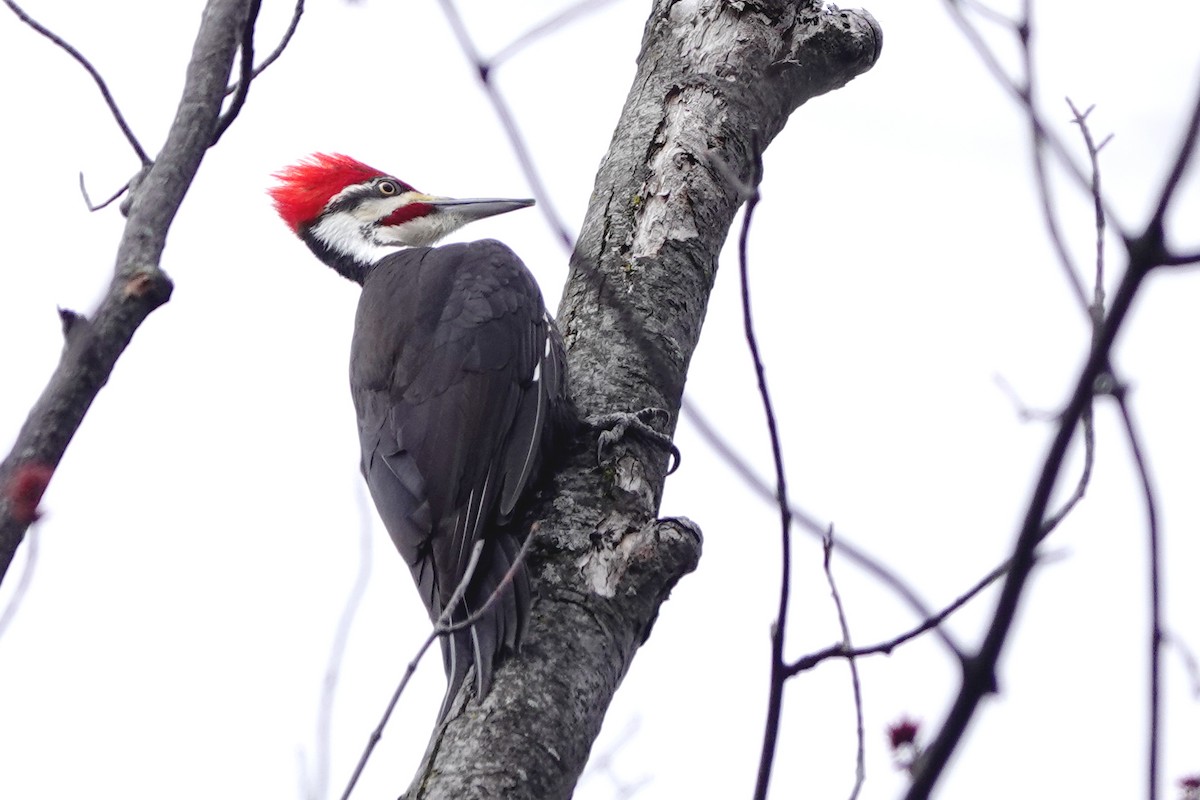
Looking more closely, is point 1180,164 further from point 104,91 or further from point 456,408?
point 456,408

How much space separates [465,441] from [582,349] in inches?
14.2

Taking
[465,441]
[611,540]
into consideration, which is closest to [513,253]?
[465,441]

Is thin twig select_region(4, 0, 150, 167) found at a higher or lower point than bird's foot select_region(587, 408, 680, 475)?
lower

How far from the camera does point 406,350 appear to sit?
3.46 metres

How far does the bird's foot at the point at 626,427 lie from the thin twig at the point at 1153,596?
1.80 metres

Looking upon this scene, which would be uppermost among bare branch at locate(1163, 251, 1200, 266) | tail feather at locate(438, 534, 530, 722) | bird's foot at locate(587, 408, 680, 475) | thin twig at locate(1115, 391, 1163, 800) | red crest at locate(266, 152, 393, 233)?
red crest at locate(266, 152, 393, 233)

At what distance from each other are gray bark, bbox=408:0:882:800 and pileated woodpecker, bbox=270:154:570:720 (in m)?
0.09

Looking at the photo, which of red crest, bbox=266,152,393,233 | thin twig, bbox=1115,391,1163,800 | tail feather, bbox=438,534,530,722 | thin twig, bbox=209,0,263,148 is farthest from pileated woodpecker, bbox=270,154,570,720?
thin twig, bbox=1115,391,1163,800

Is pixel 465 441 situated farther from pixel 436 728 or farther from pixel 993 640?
pixel 993 640

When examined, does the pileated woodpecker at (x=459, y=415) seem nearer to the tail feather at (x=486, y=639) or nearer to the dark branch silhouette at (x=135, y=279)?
the tail feather at (x=486, y=639)

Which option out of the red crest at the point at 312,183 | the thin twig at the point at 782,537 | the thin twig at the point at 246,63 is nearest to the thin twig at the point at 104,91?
the thin twig at the point at 246,63

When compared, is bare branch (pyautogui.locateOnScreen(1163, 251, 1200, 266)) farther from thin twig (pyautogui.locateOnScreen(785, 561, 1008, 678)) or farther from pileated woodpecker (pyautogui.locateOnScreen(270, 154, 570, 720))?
pileated woodpecker (pyautogui.locateOnScreen(270, 154, 570, 720))

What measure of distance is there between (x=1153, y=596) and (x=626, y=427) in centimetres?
190

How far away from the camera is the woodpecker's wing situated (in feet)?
9.62
